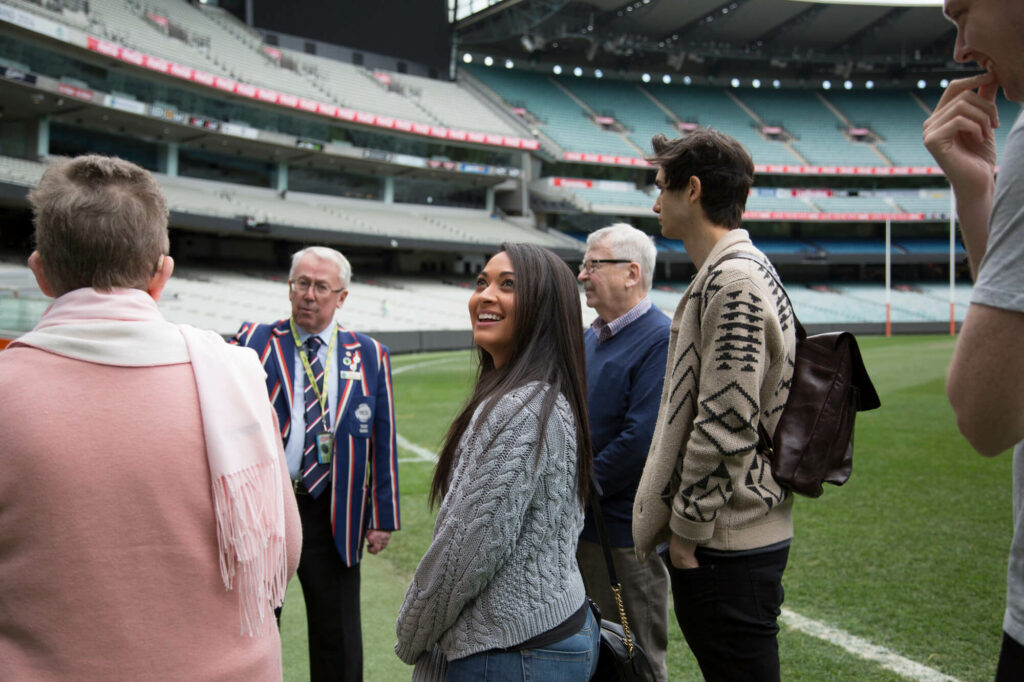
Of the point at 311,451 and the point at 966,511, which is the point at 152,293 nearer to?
the point at 311,451

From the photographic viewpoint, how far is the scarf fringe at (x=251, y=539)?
5.53 ft

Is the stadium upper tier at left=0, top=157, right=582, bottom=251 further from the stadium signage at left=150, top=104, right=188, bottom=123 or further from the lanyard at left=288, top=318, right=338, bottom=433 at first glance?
the lanyard at left=288, top=318, right=338, bottom=433

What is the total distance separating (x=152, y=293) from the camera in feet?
5.84

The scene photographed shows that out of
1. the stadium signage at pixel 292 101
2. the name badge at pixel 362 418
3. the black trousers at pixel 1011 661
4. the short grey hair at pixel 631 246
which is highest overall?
the stadium signage at pixel 292 101

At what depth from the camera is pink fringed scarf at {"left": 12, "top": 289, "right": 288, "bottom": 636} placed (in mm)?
1614

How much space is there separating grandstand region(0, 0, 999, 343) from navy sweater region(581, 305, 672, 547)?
930 inches

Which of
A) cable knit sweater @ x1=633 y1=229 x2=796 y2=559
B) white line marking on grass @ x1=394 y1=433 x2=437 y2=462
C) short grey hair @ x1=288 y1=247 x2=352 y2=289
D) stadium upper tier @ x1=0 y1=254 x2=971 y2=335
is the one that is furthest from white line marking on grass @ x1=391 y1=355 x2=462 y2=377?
cable knit sweater @ x1=633 y1=229 x2=796 y2=559

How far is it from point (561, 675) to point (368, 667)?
8.26 feet

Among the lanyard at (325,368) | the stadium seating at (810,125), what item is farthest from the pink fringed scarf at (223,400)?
the stadium seating at (810,125)

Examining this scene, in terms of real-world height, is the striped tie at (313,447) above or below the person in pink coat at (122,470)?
below

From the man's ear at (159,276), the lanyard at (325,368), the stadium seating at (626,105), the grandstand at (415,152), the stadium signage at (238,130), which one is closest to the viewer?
the man's ear at (159,276)

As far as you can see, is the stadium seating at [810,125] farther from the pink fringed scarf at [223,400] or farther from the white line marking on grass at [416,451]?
the pink fringed scarf at [223,400]

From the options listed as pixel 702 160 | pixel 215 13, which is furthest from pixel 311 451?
pixel 215 13

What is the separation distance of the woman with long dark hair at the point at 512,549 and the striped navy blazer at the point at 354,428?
1577 mm
